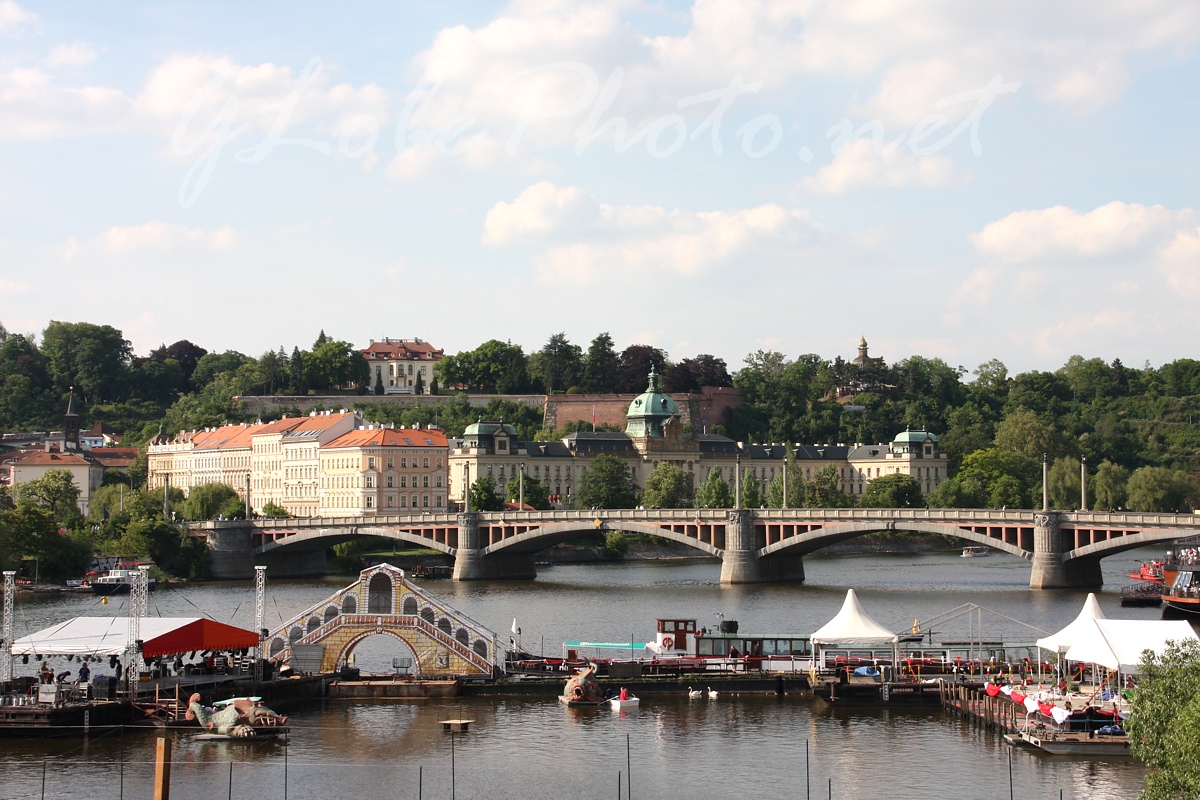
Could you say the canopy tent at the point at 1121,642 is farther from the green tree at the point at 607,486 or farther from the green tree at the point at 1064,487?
the green tree at the point at 607,486

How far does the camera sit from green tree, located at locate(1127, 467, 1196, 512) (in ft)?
463

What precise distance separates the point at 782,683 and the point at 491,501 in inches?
3341

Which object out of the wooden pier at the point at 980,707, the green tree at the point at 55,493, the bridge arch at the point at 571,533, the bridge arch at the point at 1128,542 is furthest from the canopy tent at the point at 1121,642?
the green tree at the point at 55,493

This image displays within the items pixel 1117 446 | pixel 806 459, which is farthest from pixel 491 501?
pixel 1117 446

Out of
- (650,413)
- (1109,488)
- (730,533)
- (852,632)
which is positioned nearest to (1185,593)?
(730,533)

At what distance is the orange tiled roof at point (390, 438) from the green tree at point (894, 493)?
3859 centimetres

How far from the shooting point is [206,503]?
441 ft

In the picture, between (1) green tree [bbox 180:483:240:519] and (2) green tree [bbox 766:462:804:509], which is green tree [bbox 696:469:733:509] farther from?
(1) green tree [bbox 180:483:240:519]

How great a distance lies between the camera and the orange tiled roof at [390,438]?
141 m

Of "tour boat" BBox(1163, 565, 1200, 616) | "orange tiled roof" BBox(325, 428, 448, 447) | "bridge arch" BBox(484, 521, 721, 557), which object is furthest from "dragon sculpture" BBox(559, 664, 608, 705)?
"orange tiled roof" BBox(325, 428, 448, 447)

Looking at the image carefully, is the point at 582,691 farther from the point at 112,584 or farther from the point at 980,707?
the point at 112,584

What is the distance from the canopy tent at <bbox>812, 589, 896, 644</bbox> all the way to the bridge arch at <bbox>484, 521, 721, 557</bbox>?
47345mm

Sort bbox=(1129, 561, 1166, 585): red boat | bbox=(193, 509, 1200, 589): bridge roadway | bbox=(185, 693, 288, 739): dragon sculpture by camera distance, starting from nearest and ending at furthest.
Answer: bbox=(185, 693, 288, 739): dragon sculpture, bbox=(193, 509, 1200, 589): bridge roadway, bbox=(1129, 561, 1166, 585): red boat

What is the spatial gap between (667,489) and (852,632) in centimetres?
10217
